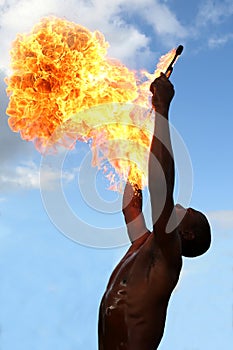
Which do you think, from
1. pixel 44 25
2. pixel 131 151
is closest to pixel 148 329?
pixel 131 151

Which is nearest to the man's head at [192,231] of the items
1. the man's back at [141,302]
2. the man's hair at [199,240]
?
the man's hair at [199,240]

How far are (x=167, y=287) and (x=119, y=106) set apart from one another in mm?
2569

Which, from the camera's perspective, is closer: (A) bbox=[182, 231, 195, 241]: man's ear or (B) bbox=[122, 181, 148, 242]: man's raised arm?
(A) bbox=[182, 231, 195, 241]: man's ear

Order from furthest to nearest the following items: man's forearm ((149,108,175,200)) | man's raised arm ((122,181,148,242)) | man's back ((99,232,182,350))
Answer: man's raised arm ((122,181,148,242))
man's back ((99,232,182,350))
man's forearm ((149,108,175,200))

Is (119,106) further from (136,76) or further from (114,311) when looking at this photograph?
(114,311)

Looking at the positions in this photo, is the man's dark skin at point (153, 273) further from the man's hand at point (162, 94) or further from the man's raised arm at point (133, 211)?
the man's raised arm at point (133, 211)

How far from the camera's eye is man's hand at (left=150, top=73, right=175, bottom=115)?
4781 millimetres

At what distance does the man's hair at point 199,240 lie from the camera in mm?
5363

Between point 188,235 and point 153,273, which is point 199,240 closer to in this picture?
point 188,235

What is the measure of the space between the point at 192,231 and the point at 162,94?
4.95 feet

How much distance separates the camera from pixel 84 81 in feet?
21.6

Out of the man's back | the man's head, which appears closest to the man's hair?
the man's head

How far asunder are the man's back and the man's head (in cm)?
43

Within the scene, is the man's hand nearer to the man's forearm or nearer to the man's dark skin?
the man's dark skin
